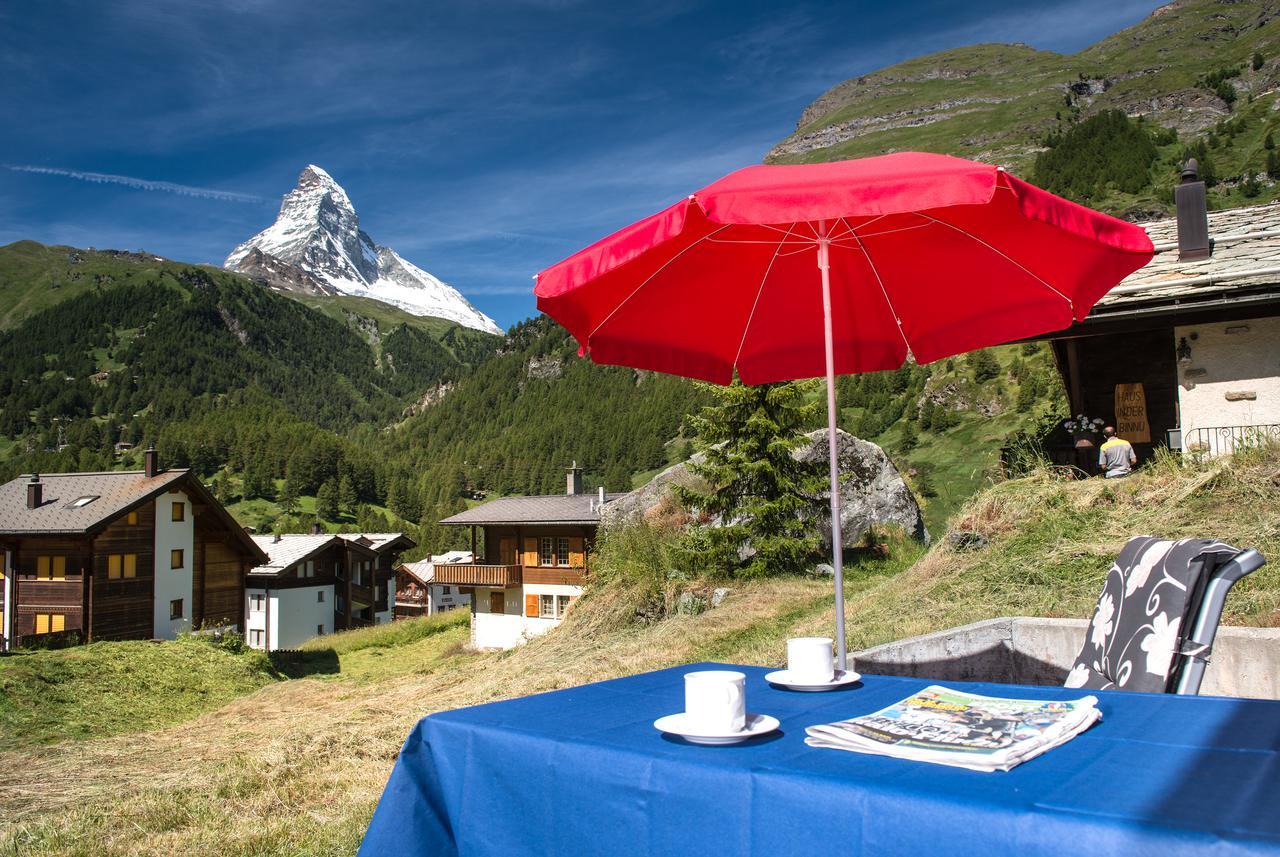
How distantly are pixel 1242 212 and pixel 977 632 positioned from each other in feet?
39.1

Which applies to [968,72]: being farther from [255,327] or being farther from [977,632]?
[977,632]

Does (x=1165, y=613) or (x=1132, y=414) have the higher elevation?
(x=1132, y=414)

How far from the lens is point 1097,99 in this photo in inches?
5344

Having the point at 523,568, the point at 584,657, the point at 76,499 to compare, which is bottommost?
the point at 523,568

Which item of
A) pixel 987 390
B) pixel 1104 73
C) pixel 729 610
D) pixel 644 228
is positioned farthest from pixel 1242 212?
pixel 1104 73

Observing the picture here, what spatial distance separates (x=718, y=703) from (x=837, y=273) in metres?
3.18

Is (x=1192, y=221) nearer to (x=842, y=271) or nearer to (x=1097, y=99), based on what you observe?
(x=842, y=271)

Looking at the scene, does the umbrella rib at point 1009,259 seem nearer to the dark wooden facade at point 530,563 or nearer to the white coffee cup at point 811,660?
the white coffee cup at point 811,660

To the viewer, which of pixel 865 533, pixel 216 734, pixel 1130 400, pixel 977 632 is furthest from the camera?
pixel 865 533

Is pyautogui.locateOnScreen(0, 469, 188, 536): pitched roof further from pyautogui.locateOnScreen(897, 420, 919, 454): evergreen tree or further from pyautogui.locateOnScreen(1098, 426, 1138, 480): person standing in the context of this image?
pyautogui.locateOnScreen(897, 420, 919, 454): evergreen tree

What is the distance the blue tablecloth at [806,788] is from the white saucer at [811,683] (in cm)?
4

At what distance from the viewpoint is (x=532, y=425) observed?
108562 mm

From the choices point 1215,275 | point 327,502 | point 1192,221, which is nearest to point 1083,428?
point 1215,275

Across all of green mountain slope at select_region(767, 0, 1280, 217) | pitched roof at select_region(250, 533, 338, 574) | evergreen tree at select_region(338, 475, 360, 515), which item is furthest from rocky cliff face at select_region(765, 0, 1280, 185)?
pitched roof at select_region(250, 533, 338, 574)
